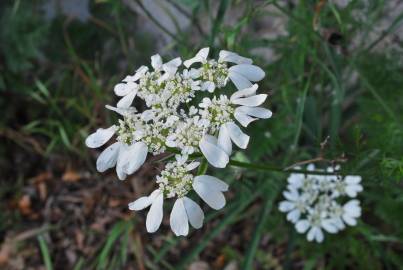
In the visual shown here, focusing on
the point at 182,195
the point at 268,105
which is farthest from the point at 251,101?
the point at 268,105

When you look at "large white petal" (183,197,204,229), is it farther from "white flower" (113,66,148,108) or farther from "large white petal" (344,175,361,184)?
"large white petal" (344,175,361,184)

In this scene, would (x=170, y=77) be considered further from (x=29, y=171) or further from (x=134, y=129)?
(x=29, y=171)

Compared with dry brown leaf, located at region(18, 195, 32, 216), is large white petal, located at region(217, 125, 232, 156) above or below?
below

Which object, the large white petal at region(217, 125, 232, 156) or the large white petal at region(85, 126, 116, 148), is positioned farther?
the large white petal at region(85, 126, 116, 148)

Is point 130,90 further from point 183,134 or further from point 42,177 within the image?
point 42,177

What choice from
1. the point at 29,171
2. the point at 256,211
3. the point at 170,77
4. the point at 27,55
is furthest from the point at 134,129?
the point at 29,171

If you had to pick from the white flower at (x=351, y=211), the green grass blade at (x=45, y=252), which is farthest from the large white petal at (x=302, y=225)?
the green grass blade at (x=45, y=252)

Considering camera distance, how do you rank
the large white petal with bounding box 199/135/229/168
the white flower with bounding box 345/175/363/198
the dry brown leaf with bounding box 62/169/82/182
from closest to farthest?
the large white petal with bounding box 199/135/229/168 → the white flower with bounding box 345/175/363/198 → the dry brown leaf with bounding box 62/169/82/182

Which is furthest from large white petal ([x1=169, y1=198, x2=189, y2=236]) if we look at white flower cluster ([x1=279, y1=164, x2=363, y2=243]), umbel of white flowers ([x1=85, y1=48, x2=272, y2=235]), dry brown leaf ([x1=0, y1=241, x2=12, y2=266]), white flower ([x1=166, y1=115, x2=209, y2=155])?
dry brown leaf ([x1=0, y1=241, x2=12, y2=266])
